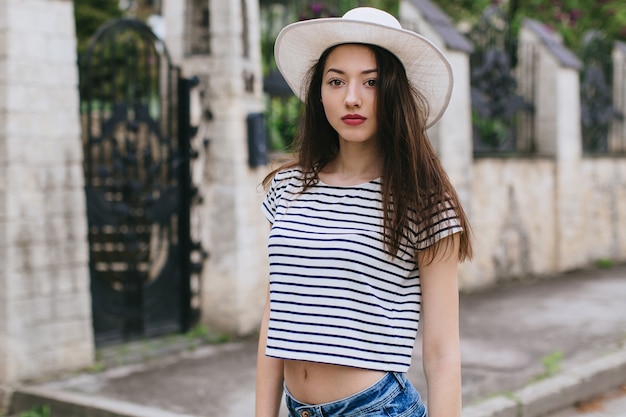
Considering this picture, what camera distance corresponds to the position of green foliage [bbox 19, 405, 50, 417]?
17.9ft

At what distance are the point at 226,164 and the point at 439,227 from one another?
526 cm

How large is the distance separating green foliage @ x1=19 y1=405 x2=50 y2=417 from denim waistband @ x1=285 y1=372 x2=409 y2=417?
362cm

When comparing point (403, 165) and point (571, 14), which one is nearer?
point (403, 165)

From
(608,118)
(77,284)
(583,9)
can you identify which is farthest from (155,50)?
(583,9)

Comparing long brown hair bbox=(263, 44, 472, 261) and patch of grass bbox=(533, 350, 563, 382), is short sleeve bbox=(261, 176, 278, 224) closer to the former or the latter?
long brown hair bbox=(263, 44, 472, 261)

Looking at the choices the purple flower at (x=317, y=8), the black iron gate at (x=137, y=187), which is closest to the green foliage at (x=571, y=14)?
the purple flower at (x=317, y=8)

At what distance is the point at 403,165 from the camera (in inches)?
91.7

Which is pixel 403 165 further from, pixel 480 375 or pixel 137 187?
pixel 137 187

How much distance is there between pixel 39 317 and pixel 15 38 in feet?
6.11

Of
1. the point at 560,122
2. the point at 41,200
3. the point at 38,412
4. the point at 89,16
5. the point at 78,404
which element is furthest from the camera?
the point at 89,16

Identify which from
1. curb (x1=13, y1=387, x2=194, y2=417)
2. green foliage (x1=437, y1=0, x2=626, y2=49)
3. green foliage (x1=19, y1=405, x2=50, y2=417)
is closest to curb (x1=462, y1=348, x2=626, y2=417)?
curb (x1=13, y1=387, x2=194, y2=417)

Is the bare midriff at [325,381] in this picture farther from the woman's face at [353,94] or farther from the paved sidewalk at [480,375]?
the paved sidewalk at [480,375]

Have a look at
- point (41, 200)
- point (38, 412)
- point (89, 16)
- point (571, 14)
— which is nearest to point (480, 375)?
point (38, 412)

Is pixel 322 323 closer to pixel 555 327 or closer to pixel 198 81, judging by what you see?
pixel 198 81
